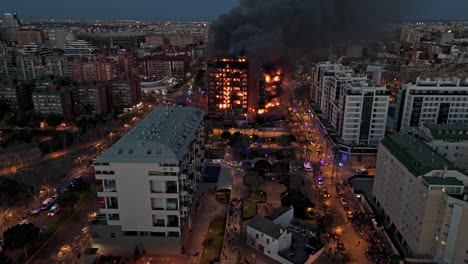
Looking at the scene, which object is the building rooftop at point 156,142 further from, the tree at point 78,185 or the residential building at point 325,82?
the residential building at point 325,82

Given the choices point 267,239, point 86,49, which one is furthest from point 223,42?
point 86,49

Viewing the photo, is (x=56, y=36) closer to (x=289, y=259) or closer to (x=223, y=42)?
(x=223, y=42)

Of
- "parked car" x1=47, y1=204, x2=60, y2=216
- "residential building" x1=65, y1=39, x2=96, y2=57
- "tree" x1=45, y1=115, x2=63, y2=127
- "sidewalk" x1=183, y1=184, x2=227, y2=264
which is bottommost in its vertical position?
"sidewalk" x1=183, y1=184, x2=227, y2=264

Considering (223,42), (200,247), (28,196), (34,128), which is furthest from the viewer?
(223,42)

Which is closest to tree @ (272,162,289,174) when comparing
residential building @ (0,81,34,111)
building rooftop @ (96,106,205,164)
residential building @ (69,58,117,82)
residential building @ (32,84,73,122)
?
building rooftop @ (96,106,205,164)

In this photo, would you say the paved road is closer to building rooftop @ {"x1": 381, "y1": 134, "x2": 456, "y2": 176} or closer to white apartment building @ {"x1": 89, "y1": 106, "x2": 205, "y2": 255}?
white apartment building @ {"x1": 89, "y1": 106, "x2": 205, "y2": 255}

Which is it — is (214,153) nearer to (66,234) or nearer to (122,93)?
(66,234)
